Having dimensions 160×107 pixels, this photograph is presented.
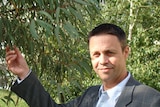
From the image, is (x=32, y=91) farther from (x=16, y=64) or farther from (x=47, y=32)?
(x=47, y=32)

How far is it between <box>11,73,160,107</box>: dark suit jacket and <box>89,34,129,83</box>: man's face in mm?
63

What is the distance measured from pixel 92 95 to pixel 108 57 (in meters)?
0.20

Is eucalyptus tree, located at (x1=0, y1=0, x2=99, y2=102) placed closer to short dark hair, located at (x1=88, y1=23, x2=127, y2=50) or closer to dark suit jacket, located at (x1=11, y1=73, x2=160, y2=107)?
dark suit jacket, located at (x1=11, y1=73, x2=160, y2=107)

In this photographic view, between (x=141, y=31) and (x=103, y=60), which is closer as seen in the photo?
(x=103, y=60)

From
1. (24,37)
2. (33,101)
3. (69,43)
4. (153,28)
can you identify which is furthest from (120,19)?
(33,101)

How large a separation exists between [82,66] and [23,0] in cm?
45

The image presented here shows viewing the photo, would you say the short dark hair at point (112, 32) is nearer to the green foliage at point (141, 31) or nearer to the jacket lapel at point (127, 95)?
the jacket lapel at point (127, 95)

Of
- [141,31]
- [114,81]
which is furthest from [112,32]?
[141,31]

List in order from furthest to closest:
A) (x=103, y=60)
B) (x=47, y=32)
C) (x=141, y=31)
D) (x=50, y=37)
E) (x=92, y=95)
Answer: (x=141, y=31)
(x=50, y=37)
(x=47, y=32)
(x=92, y=95)
(x=103, y=60)

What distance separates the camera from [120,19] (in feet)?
16.5

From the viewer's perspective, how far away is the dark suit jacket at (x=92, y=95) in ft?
4.00

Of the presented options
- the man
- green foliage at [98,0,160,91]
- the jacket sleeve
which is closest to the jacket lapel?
the man

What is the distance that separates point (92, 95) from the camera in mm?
1395

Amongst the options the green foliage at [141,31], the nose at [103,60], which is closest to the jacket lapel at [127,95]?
the nose at [103,60]
